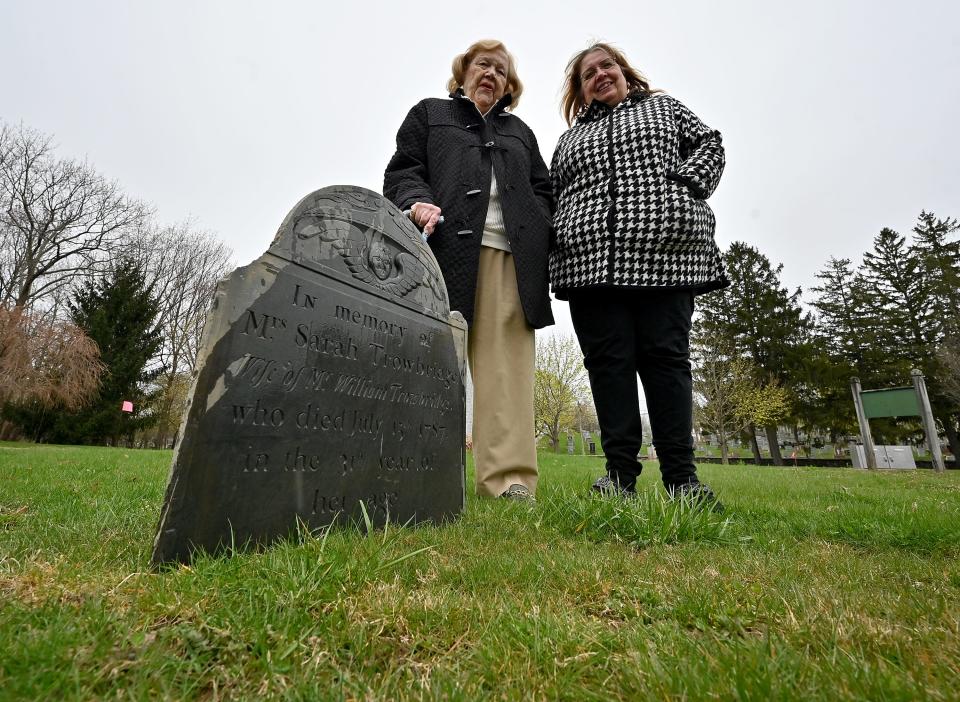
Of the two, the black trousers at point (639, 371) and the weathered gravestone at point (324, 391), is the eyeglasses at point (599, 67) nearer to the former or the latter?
the black trousers at point (639, 371)

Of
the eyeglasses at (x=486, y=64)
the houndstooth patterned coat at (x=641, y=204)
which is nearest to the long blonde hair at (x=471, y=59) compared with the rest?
the eyeglasses at (x=486, y=64)

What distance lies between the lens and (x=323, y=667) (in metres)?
0.94

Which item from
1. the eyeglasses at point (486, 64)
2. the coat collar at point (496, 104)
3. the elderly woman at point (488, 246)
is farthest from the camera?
the eyeglasses at point (486, 64)

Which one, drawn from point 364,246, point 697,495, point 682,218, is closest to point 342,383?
point 364,246

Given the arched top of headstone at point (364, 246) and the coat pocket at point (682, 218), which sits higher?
the coat pocket at point (682, 218)

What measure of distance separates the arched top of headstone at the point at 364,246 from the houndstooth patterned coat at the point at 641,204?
34.9 inches

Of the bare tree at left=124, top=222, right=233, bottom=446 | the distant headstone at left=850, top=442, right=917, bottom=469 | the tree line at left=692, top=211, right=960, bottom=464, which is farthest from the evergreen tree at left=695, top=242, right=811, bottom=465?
the bare tree at left=124, top=222, right=233, bottom=446

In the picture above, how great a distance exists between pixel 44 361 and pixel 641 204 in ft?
79.9

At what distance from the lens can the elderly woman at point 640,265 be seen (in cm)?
273

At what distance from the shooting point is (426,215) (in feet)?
9.45

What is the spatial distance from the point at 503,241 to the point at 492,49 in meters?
1.53

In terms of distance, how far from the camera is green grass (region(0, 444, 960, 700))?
852 millimetres

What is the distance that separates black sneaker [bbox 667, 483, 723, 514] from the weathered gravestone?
3.78 ft

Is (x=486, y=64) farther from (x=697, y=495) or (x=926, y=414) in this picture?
(x=926, y=414)
